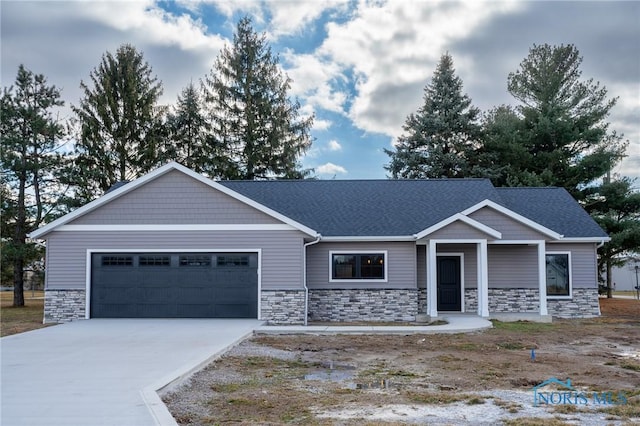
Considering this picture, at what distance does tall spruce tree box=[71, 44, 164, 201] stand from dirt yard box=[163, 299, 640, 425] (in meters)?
20.7

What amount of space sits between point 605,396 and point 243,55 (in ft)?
105

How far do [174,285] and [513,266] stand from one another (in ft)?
35.6

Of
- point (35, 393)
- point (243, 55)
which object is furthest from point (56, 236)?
point (243, 55)

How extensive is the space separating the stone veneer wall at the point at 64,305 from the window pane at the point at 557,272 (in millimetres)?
14787

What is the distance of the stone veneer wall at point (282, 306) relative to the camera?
1585 cm

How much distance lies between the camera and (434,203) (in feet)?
63.8

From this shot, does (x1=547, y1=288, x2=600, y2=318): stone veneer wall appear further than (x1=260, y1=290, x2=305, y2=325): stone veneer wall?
Yes

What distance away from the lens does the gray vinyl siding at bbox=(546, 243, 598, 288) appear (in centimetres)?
1827

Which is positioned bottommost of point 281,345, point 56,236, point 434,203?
point 281,345

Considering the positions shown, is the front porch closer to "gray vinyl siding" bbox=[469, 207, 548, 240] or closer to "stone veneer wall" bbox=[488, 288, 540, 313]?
"stone veneer wall" bbox=[488, 288, 540, 313]

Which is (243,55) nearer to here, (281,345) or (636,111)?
(636,111)

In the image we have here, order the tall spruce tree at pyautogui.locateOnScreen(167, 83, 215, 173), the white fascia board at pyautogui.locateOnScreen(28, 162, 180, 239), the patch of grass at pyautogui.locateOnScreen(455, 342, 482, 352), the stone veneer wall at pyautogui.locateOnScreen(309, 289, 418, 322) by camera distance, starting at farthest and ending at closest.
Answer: the tall spruce tree at pyautogui.locateOnScreen(167, 83, 215, 173)
the stone veneer wall at pyautogui.locateOnScreen(309, 289, 418, 322)
the white fascia board at pyautogui.locateOnScreen(28, 162, 180, 239)
the patch of grass at pyautogui.locateOnScreen(455, 342, 482, 352)

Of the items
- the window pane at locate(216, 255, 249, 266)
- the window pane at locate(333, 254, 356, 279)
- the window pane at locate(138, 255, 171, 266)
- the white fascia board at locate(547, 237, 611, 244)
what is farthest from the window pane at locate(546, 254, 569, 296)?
the window pane at locate(138, 255, 171, 266)

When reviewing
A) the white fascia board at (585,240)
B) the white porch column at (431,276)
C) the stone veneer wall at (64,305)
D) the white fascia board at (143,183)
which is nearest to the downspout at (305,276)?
the white fascia board at (143,183)
